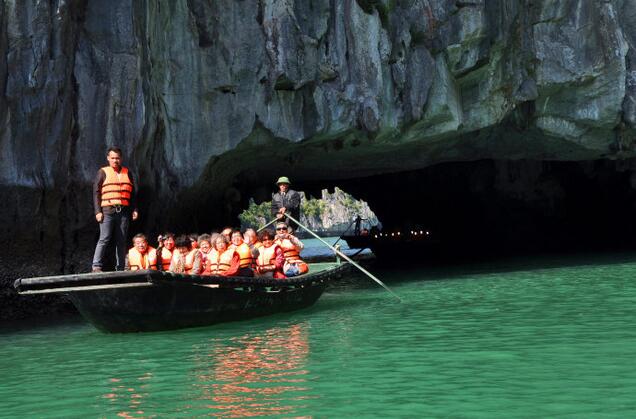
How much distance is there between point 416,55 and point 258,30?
463 centimetres

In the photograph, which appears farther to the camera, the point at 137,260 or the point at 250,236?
the point at 250,236

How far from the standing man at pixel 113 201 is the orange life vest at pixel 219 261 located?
5.24ft

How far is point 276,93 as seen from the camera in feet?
67.0

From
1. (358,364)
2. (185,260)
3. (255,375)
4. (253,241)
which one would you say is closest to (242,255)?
(185,260)

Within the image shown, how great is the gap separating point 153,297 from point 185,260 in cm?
277

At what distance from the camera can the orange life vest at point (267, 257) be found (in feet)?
51.9

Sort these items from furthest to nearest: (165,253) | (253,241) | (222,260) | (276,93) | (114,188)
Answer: (276,93)
(253,241)
(165,253)
(222,260)
(114,188)

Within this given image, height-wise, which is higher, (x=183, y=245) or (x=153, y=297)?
(x=183, y=245)

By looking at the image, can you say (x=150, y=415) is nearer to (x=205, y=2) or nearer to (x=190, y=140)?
(x=190, y=140)

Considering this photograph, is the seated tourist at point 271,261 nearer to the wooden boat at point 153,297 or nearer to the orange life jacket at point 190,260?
the orange life jacket at point 190,260

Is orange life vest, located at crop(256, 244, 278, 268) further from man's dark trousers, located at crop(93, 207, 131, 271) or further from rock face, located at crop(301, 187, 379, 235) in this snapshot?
rock face, located at crop(301, 187, 379, 235)

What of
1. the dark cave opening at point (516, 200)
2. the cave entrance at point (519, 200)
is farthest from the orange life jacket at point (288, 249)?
the cave entrance at point (519, 200)

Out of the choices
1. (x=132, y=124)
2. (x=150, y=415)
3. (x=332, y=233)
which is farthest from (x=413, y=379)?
(x=332, y=233)

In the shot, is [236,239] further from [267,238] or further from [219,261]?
[267,238]
